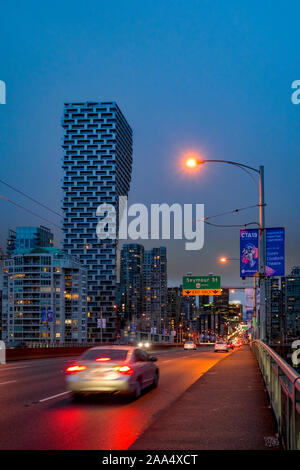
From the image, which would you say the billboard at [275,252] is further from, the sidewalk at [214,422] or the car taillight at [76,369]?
the car taillight at [76,369]

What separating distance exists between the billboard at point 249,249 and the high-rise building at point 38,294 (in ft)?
526

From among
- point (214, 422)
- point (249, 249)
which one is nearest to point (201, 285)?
point (249, 249)

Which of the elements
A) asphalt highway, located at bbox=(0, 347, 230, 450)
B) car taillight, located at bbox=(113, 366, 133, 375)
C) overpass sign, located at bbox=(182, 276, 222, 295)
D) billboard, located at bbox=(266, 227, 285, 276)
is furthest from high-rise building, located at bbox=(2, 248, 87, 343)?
car taillight, located at bbox=(113, 366, 133, 375)

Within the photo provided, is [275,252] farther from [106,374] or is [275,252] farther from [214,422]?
[214,422]

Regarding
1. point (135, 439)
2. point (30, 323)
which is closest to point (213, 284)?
point (135, 439)

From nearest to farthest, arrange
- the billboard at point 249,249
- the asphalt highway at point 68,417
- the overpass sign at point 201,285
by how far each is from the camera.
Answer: the asphalt highway at point 68,417 → the billboard at point 249,249 → the overpass sign at point 201,285

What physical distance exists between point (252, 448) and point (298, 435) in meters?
2.50

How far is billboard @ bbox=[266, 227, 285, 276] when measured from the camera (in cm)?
2372

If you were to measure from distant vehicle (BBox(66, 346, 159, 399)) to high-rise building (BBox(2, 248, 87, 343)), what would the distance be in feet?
558

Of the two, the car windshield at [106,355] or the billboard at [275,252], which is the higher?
the billboard at [275,252]

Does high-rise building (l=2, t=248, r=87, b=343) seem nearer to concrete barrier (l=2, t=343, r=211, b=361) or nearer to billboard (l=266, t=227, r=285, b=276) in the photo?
concrete barrier (l=2, t=343, r=211, b=361)

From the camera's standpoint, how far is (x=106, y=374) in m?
13.7

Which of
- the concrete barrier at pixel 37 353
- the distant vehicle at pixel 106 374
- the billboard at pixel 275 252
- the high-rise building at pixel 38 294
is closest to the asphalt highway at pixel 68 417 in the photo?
the distant vehicle at pixel 106 374

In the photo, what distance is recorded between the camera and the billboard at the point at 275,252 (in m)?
23.7
